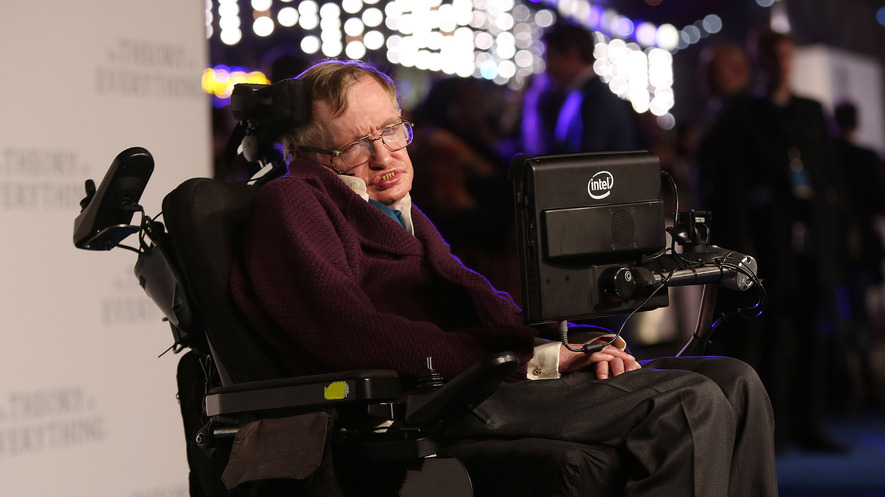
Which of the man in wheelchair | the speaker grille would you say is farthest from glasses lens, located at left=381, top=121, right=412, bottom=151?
the speaker grille

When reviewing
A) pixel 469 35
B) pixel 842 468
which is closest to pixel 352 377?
pixel 842 468

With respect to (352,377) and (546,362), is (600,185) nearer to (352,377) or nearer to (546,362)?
(546,362)

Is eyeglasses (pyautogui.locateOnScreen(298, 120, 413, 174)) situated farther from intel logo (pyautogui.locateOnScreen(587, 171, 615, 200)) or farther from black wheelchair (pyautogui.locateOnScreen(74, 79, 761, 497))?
intel logo (pyautogui.locateOnScreen(587, 171, 615, 200))

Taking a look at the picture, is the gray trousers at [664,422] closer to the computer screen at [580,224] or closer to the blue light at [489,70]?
the computer screen at [580,224]

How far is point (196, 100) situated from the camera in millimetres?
3240

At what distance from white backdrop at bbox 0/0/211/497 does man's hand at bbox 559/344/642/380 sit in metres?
1.61

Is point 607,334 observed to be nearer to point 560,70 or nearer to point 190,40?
point 190,40

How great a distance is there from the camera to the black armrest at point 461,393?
1427 mm

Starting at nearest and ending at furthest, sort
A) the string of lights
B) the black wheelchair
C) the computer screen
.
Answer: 1. the black wheelchair
2. the computer screen
3. the string of lights

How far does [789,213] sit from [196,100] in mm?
2614

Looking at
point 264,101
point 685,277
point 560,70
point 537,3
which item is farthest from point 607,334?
point 537,3

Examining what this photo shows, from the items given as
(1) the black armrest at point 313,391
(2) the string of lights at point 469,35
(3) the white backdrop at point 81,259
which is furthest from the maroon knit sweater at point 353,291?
(2) the string of lights at point 469,35

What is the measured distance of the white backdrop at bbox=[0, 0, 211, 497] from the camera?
2750mm

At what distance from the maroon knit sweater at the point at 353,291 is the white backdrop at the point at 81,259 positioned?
116cm
